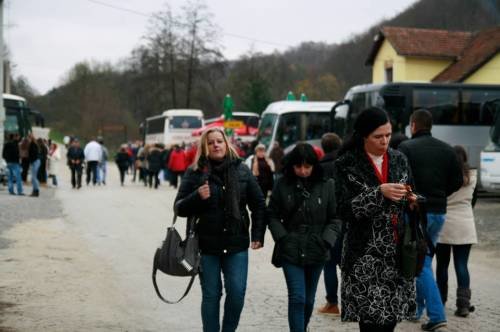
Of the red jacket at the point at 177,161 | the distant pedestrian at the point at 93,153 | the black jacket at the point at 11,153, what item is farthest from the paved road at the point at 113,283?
the distant pedestrian at the point at 93,153

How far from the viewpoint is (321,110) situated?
32.8 metres

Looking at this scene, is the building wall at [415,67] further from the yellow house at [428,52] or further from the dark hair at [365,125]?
the dark hair at [365,125]

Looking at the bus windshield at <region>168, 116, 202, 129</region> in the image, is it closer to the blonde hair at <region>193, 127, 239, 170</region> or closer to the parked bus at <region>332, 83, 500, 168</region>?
the parked bus at <region>332, 83, 500, 168</region>

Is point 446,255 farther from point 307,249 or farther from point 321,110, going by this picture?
point 321,110

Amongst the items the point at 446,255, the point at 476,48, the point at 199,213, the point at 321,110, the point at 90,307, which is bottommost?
the point at 90,307

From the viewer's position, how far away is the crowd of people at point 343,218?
5277 millimetres

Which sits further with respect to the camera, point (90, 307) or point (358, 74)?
point (358, 74)

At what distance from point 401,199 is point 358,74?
84844 mm

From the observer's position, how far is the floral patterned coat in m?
5.25

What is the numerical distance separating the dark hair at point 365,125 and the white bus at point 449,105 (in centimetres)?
2209

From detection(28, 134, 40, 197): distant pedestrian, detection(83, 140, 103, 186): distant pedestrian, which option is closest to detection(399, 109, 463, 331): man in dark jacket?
detection(28, 134, 40, 197): distant pedestrian

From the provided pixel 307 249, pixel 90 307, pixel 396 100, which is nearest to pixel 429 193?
pixel 307 249

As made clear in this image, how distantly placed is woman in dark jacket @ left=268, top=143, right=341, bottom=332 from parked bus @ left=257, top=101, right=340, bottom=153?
2458 centimetres

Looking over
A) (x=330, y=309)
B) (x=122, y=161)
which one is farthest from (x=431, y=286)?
(x=122, y=161)
